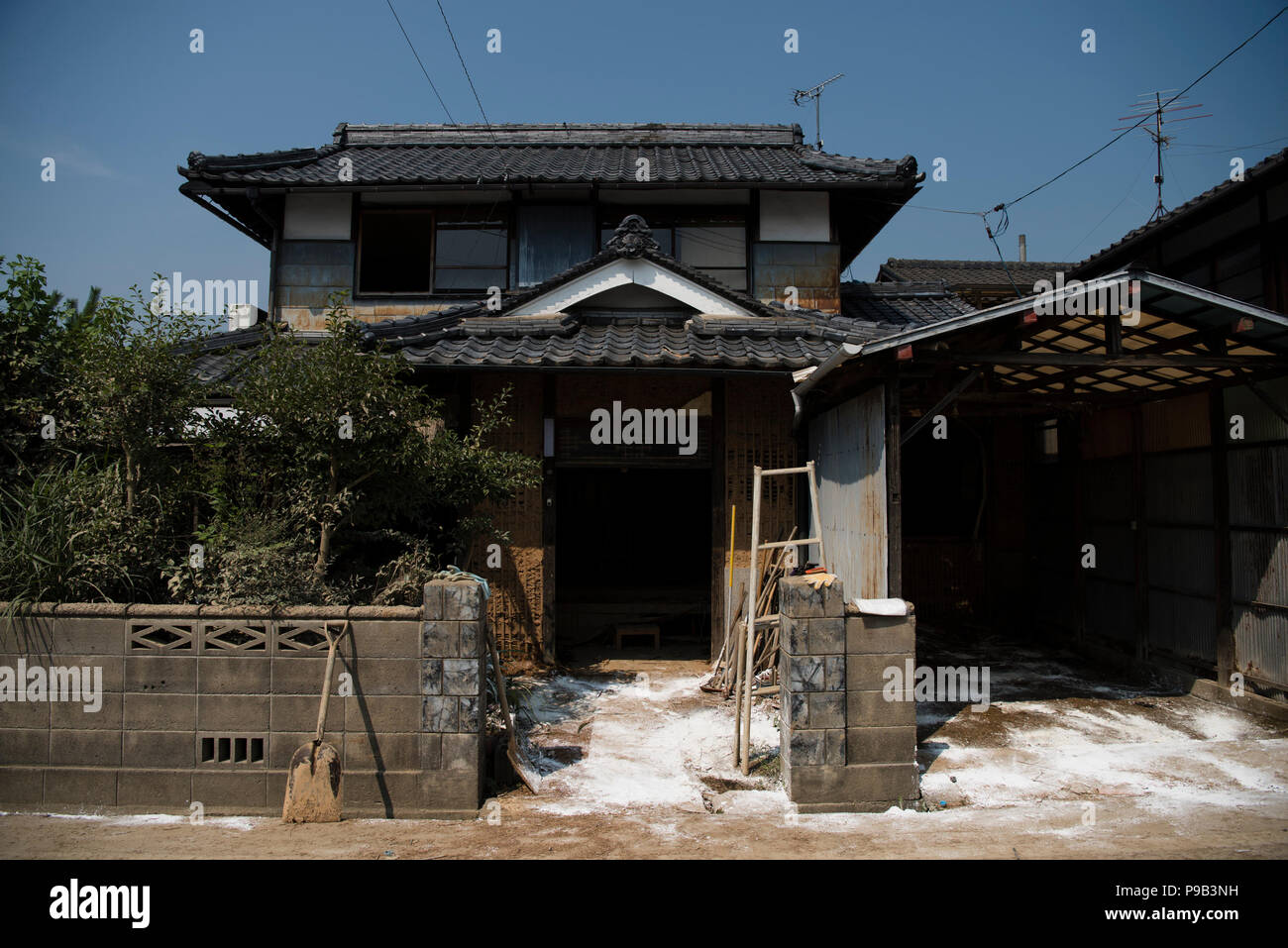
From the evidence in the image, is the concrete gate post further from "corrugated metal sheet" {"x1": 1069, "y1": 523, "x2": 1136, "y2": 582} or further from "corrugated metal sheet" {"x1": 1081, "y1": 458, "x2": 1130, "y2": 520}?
"corrugated metal sheet" {"x1": 1081, "y1": 458, "x2": 1130, "y2": 520}

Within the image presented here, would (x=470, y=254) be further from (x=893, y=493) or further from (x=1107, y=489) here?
(x=1107, y=489)

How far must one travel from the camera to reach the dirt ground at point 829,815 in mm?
4922

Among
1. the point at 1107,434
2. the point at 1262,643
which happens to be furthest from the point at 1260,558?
the point at 1107,434

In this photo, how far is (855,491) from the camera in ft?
24.1

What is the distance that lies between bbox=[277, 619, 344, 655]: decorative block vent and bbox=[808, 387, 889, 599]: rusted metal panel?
4463 mm

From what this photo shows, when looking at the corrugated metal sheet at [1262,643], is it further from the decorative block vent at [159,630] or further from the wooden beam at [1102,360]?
the decorative block vent at [159,630]

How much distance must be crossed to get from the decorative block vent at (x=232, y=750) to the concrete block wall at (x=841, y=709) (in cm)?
391

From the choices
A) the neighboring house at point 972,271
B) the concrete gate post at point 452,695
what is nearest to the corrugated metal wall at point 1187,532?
the concrete gate post at point 452,695

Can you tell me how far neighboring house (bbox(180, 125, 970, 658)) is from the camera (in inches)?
369

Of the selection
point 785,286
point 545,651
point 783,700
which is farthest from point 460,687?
point 785,286

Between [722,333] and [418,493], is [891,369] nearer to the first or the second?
[722,333]

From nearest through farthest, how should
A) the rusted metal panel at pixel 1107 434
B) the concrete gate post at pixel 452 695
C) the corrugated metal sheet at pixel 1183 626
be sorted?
the concrete gate post at pixel 452 695 → the corrugated metal sheet at pixel 1183 626 → the rusted metal panel at pixel 1107 434

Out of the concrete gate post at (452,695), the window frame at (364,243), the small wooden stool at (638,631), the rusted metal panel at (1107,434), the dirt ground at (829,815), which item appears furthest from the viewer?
the window frame at (364,243)

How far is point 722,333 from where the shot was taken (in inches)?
372
